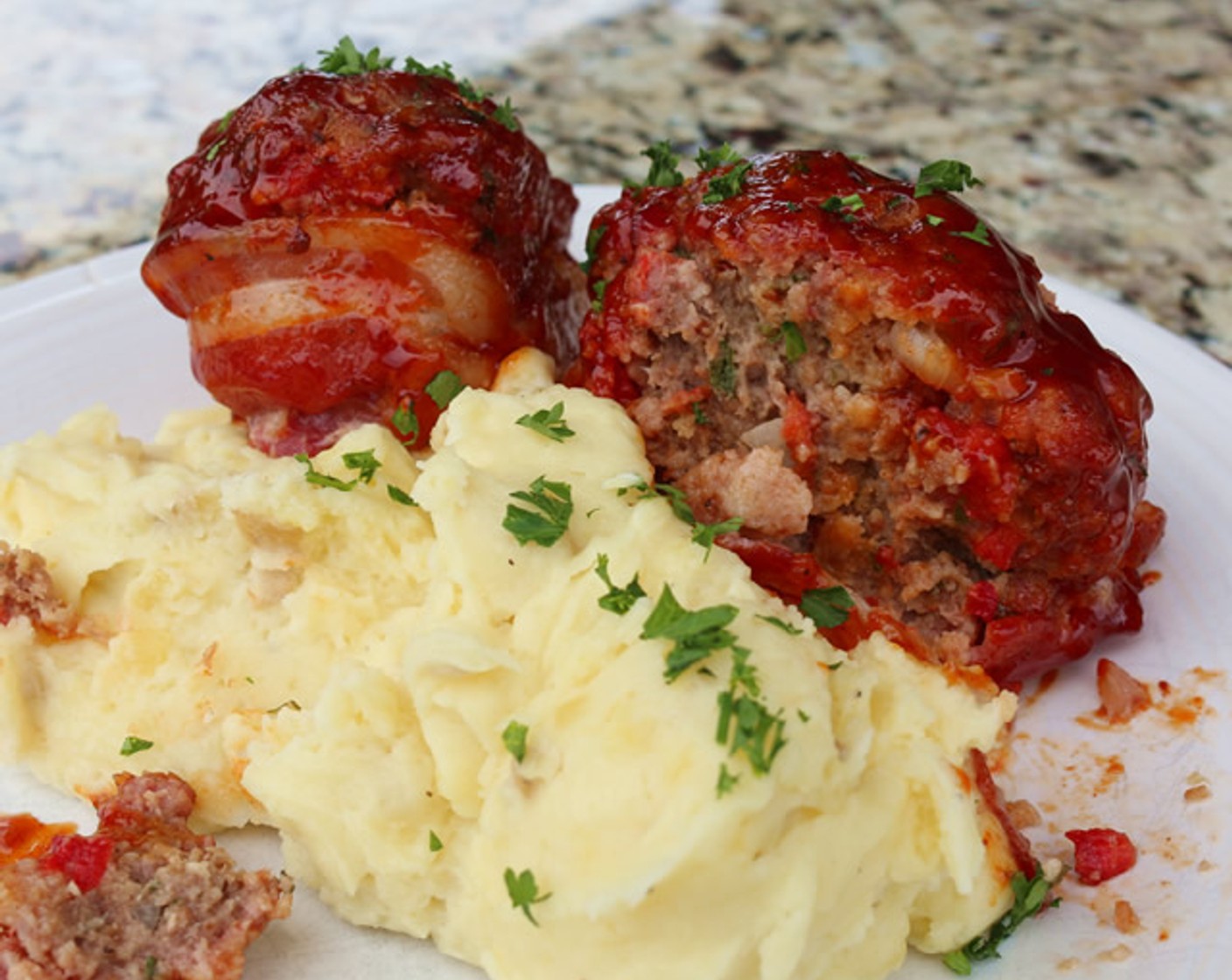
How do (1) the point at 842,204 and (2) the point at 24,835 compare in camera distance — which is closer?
(2) the point at 24,835

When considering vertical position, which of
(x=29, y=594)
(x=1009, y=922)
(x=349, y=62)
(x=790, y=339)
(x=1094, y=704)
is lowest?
(x=1094, y=704)

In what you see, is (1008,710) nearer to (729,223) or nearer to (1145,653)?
(1145,653)

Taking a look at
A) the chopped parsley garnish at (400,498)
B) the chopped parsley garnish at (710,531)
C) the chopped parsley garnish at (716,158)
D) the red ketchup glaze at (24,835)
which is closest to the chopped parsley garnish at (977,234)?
the chopped parsley garnish at (716,158)

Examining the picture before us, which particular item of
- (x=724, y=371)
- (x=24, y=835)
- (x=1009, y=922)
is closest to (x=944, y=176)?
(x=724, y=371)

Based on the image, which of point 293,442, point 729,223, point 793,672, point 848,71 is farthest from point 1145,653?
point 848,71

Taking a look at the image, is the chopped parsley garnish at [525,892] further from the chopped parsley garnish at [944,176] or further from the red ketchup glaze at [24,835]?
the chopped parsley garnish at [944,176]

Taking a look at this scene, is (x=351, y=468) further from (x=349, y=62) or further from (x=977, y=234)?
(x=977, y=234)
